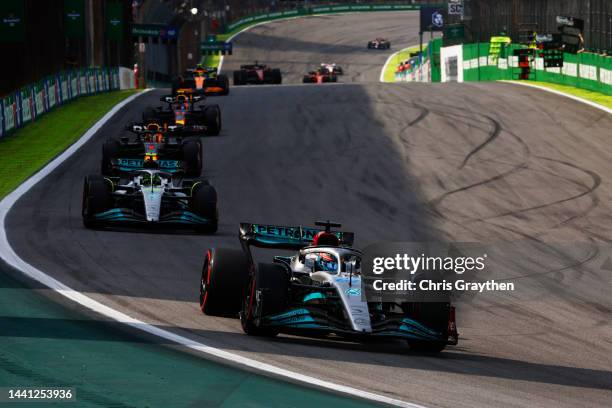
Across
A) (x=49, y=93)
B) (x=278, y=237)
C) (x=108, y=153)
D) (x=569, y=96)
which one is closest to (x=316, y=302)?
(x=278, y=237)

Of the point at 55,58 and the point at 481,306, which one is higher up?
the point at 55,58

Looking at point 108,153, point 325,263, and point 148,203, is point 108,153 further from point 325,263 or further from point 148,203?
point 325,263

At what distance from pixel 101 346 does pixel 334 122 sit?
2614 centimetres

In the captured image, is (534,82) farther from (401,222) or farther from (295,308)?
(295,308)

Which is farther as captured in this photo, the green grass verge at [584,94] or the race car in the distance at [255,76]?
the race car in the distance at [255,76]

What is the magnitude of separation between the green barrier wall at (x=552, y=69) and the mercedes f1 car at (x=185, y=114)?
46.9ft

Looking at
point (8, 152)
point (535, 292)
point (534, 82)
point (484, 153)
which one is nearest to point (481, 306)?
point (535, 292)

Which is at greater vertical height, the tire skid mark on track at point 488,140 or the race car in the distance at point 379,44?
the race car in the distance at point 379,44

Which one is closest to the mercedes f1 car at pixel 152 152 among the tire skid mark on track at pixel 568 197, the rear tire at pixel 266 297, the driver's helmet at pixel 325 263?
the tire skid mark on track at pixel 568 197

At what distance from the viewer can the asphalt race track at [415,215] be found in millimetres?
11664

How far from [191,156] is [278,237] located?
13.2 m

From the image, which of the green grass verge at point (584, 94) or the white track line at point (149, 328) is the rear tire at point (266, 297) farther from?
the green grass verge at point (584, 94)

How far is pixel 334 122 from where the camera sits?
3694 centimetres

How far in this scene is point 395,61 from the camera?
368 feet
